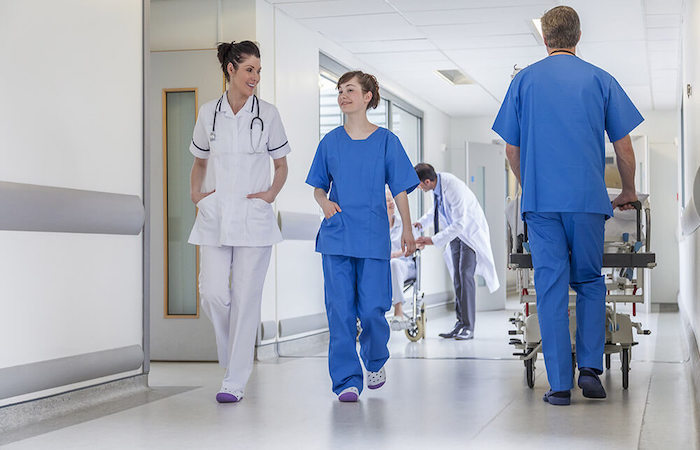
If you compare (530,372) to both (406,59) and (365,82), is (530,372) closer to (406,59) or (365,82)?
(365,82)

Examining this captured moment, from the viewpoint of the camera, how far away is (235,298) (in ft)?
13.7

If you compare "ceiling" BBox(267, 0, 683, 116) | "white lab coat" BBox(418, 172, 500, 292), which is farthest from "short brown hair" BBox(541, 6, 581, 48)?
"white lab coat" BBox(418, 172, 500, 292)

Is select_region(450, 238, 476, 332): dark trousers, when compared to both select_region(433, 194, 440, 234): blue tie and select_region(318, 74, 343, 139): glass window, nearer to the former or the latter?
select_region(433, 194, 440, 234): blue tie

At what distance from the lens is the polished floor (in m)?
3.18

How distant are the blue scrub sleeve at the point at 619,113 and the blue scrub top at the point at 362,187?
86 centimetres

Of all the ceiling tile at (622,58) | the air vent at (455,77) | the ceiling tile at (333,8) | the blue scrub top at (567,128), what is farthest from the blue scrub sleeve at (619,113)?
the air vent at (455,77)

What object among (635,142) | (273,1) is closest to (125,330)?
(273,1)

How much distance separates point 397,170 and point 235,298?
2.96 feet

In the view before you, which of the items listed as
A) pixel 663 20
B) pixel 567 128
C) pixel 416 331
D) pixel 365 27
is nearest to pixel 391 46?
pixel 365 27

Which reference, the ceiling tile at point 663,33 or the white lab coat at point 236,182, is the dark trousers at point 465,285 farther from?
the white lab coat at point 236,182

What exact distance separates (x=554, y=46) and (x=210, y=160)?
1575 millimetres

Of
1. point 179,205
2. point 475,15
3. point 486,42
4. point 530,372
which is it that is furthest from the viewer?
point 486,42

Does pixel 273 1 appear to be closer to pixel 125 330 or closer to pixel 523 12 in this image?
pixel 523 12

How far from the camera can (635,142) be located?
11.5 meters
